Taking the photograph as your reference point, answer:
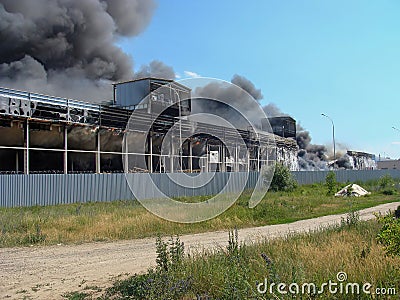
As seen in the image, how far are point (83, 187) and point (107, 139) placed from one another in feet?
21.8

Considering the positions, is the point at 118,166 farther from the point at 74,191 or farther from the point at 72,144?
the point at 74,191

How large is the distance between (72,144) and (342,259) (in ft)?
90.6

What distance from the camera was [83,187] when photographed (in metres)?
28.1

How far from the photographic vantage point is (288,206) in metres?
24.2

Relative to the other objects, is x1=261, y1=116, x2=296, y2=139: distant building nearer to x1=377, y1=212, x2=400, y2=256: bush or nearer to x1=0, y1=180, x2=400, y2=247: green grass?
x1=0, y1=180, x2=400, y2=247: green grass

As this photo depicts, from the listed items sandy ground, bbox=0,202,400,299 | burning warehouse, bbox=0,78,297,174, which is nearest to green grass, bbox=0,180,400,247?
sandy ground, bbox=0,202,400,299

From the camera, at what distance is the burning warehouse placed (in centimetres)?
2623

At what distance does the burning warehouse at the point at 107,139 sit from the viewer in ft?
86.1

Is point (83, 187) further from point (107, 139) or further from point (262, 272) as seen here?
point (262, 272)

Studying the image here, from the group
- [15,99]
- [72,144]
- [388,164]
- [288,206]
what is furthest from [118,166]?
[388,164]

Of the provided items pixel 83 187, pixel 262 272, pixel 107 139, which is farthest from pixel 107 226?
pixel 107 139

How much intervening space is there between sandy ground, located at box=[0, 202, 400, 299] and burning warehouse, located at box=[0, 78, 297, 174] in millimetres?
8538

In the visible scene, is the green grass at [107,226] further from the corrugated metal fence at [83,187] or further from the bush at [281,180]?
the bush at [281,180]

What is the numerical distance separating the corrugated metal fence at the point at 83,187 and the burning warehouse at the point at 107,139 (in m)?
1.74
